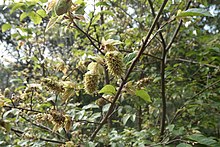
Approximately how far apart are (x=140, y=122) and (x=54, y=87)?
5.63ft

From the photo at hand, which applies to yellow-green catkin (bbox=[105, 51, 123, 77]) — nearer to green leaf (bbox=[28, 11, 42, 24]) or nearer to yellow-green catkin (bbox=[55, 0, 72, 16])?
yellow-green catkin (bbox=[55, 0, 72, 16])

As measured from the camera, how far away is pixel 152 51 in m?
2.17

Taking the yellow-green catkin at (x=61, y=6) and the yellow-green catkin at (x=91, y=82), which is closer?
the yellow-green catkin at (x=61, y=6)

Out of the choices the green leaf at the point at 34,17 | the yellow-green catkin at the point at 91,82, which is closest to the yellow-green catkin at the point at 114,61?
the yellow-green catkin at the point at 91,82

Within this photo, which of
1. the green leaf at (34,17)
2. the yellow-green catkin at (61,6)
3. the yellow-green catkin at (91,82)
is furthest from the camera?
the green leaf at (34,17)

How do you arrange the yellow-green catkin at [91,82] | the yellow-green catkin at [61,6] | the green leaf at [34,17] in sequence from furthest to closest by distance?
the green leaf at [34,17], the yellow-green catkin at [91,82], the yellow-green catkin at [61,6]

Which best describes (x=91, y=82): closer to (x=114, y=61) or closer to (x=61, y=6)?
(x=114, y=61)

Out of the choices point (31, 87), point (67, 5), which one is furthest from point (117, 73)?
point (31, 87)

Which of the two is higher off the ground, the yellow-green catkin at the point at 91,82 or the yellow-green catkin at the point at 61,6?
the yellow-green catkin at the point at 61,6

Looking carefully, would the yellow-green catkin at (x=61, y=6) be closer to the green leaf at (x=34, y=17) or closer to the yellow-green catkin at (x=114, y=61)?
the yellow-green catkin at (x=114, y=61)

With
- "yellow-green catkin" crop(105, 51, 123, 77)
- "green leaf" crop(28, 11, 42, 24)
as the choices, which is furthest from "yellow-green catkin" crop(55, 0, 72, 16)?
"green leaf" crop(28, 11, 42, 24)

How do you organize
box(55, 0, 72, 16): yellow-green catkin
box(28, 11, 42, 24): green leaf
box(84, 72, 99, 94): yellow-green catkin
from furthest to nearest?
box(28, 11, 42, 24): green leaf
box(84, 72, 99, 94): yellow-green catkin
box(55, 0, 72, 16): yellow-green catkin

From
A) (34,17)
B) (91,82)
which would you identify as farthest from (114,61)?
(34,17)

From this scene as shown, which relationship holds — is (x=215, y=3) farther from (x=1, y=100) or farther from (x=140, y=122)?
(x=1, y=100)
